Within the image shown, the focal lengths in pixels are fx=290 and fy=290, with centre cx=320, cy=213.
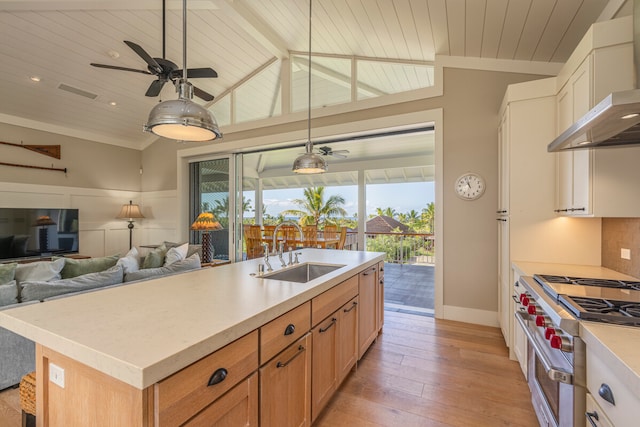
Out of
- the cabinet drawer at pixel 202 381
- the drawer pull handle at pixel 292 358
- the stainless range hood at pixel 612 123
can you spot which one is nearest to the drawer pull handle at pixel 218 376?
the cabinet drawer at pixel 202 381

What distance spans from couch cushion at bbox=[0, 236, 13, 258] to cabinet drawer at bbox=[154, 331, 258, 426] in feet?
19.9

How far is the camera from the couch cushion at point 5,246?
476cm

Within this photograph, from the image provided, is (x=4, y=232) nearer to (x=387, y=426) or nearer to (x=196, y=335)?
(x=196, y=335)

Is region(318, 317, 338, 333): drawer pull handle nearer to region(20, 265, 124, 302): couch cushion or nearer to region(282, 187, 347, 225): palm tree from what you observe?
region(20, 265, 124, 302): couch cushion

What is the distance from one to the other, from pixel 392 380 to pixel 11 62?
19.9ft

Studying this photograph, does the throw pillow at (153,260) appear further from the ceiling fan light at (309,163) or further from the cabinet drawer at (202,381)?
the cabinet drawer at (202,381)

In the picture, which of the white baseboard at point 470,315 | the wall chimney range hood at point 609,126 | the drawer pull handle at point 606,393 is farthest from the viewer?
the white baseboard at point 470,315

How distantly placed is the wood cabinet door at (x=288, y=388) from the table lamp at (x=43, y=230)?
19.8ft

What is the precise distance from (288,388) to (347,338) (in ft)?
2.74

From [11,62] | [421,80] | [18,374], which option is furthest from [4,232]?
[421,80]

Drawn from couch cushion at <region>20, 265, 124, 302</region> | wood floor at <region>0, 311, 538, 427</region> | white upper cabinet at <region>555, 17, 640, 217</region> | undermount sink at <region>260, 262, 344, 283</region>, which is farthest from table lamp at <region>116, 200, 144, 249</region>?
white upper cabinet at <region>555, 17, 640, 217</region>

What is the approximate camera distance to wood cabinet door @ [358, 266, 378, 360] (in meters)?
2.48

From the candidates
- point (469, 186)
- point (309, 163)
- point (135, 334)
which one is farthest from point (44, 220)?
point (469, 186)

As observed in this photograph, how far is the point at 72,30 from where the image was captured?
12.1ft
